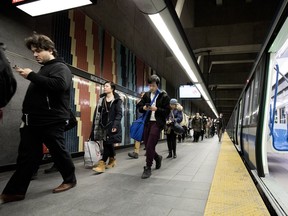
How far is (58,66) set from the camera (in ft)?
8.45

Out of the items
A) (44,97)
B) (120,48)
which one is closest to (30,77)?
(44,97)

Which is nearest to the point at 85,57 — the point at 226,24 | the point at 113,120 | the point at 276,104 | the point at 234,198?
the point at 113,120

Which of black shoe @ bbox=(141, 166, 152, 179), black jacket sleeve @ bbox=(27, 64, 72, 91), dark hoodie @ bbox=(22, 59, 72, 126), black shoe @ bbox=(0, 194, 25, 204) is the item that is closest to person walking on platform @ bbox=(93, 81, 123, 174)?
black shoe @ bbox=(141, 166, 152, 179)

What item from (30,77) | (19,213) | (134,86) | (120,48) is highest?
(120,48)

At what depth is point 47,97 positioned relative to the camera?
96.7 inches

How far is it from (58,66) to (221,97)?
2375 cm

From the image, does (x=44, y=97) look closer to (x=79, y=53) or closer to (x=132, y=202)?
(x=132, y=202)

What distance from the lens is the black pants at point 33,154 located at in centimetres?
231

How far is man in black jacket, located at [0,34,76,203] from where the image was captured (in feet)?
7.61

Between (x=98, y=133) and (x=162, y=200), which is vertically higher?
(x=98, y=133)

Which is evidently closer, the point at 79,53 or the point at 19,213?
the point at 19,213

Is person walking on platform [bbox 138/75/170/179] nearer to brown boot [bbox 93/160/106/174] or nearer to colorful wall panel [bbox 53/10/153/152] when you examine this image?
brown boot [bbox 93/160/106/174]

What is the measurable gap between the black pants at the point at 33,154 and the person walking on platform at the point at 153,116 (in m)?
1.19

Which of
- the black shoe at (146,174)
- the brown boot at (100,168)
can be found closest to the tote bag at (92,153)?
the brown boot at (100,168)
